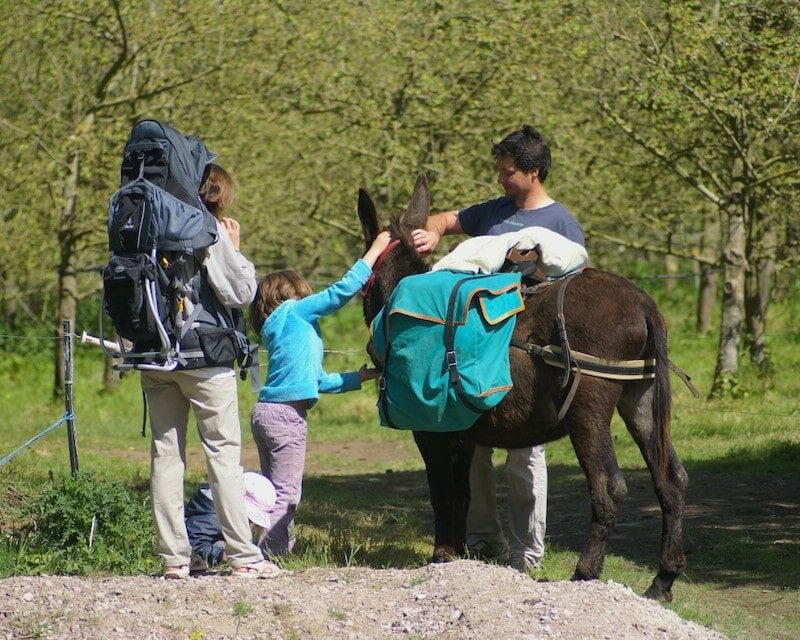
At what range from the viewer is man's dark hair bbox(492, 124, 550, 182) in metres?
6.02

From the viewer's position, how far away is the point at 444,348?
5.53 metres

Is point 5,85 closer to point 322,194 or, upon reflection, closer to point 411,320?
point 322,194

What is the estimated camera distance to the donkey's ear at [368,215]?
5.97 m

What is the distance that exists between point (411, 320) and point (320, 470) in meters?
5.85

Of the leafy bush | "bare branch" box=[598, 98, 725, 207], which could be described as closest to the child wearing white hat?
the leafy bush

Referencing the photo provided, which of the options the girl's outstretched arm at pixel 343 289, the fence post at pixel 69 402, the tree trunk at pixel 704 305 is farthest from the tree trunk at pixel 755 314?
the fence post at pixel 69 402

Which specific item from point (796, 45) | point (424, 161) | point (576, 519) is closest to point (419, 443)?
point (576, 519)

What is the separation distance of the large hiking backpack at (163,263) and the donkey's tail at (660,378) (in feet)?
6.24

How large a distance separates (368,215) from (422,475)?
5.02 m

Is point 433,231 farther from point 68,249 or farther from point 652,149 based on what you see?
point 68,249

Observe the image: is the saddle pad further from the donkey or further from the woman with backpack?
the woman with backpack

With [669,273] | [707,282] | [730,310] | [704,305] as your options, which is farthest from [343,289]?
[669,273]

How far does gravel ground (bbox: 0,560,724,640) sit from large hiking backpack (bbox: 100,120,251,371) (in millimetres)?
985

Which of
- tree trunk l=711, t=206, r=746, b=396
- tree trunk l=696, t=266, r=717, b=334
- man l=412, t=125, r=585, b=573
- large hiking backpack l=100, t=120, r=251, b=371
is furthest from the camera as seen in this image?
tree trunk l=696, t=266, r=717, b=334
